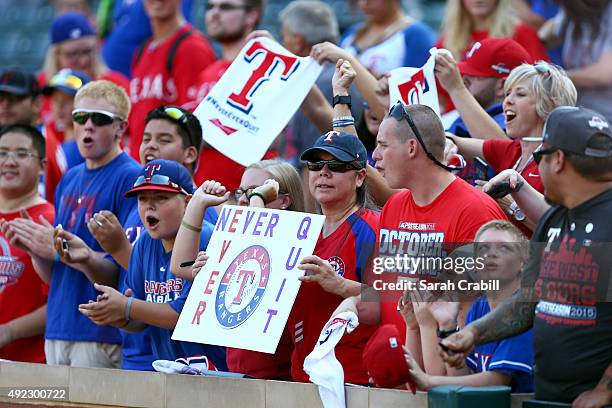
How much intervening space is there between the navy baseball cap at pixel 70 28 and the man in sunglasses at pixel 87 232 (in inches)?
119

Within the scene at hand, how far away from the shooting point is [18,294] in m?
7.61

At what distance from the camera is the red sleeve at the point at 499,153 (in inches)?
245

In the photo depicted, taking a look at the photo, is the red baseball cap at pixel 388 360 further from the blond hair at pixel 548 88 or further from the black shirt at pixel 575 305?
the blond hair at pixel 548 88

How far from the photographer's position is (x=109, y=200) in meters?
7.21

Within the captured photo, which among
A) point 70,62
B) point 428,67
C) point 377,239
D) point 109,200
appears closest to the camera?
point 377,239

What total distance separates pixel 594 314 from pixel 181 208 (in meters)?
2.64

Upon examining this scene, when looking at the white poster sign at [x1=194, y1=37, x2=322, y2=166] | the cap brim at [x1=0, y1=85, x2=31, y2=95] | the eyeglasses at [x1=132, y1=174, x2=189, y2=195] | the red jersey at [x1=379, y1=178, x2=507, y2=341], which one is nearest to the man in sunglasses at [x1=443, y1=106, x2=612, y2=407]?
the red jersey at [x1=379, y1=178, x2=507, y2=341]

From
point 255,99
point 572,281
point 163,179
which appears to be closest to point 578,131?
point 572,281

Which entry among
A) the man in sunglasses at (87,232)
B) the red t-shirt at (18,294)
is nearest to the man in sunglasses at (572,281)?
the man in sunglasses at (87,232)

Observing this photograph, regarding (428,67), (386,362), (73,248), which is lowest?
(386,362)

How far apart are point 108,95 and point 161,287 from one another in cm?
168

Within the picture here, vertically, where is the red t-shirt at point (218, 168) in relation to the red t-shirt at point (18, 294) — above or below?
above

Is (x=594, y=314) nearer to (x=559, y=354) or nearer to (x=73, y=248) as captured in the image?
(x=559, y=354)

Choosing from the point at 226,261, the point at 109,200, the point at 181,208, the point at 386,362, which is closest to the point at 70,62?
the point at 109,200
